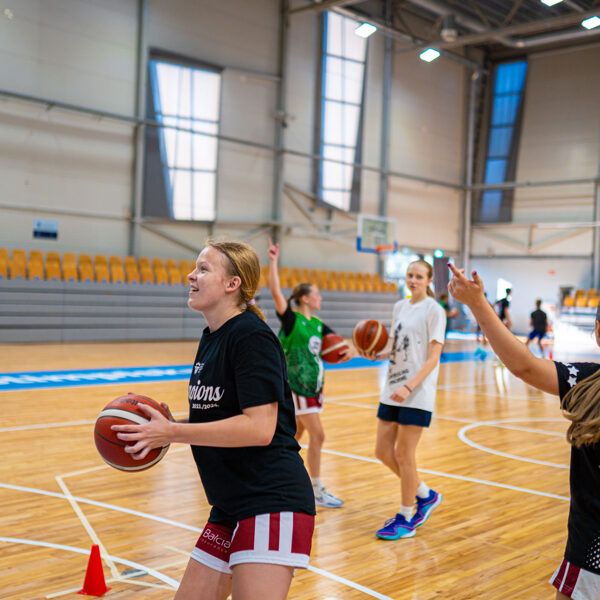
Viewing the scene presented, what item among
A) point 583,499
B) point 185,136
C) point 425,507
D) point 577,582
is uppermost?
point 185,136

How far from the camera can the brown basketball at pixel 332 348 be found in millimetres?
5133

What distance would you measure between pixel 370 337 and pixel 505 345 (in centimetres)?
342

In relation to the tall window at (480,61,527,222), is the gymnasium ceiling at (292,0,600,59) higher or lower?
higher

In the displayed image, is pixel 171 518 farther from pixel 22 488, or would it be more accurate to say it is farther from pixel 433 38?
pixel 433 38

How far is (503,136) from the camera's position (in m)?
26.1

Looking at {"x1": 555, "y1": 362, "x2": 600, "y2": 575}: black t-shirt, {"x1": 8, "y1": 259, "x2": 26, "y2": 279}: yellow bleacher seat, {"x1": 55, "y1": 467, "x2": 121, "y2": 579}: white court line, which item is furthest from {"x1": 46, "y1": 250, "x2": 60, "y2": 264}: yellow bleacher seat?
{"x1": 555, "y1": 362, "x2": 600, "y2": 575}: black t-shirt

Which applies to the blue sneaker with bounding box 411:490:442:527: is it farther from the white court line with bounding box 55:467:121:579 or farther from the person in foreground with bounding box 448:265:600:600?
the person in foreground with bounding box 448:265:600:600

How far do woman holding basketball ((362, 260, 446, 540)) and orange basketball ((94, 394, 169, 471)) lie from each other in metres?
2.25

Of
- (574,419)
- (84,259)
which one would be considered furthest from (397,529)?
(84,259)

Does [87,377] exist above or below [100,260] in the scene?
below

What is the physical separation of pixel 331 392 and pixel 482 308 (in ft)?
28.6

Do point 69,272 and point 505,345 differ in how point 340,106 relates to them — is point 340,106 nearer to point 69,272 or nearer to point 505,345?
point 69,272

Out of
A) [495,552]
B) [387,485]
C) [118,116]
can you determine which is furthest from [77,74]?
[495,552]

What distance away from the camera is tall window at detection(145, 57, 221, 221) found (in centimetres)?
1770
